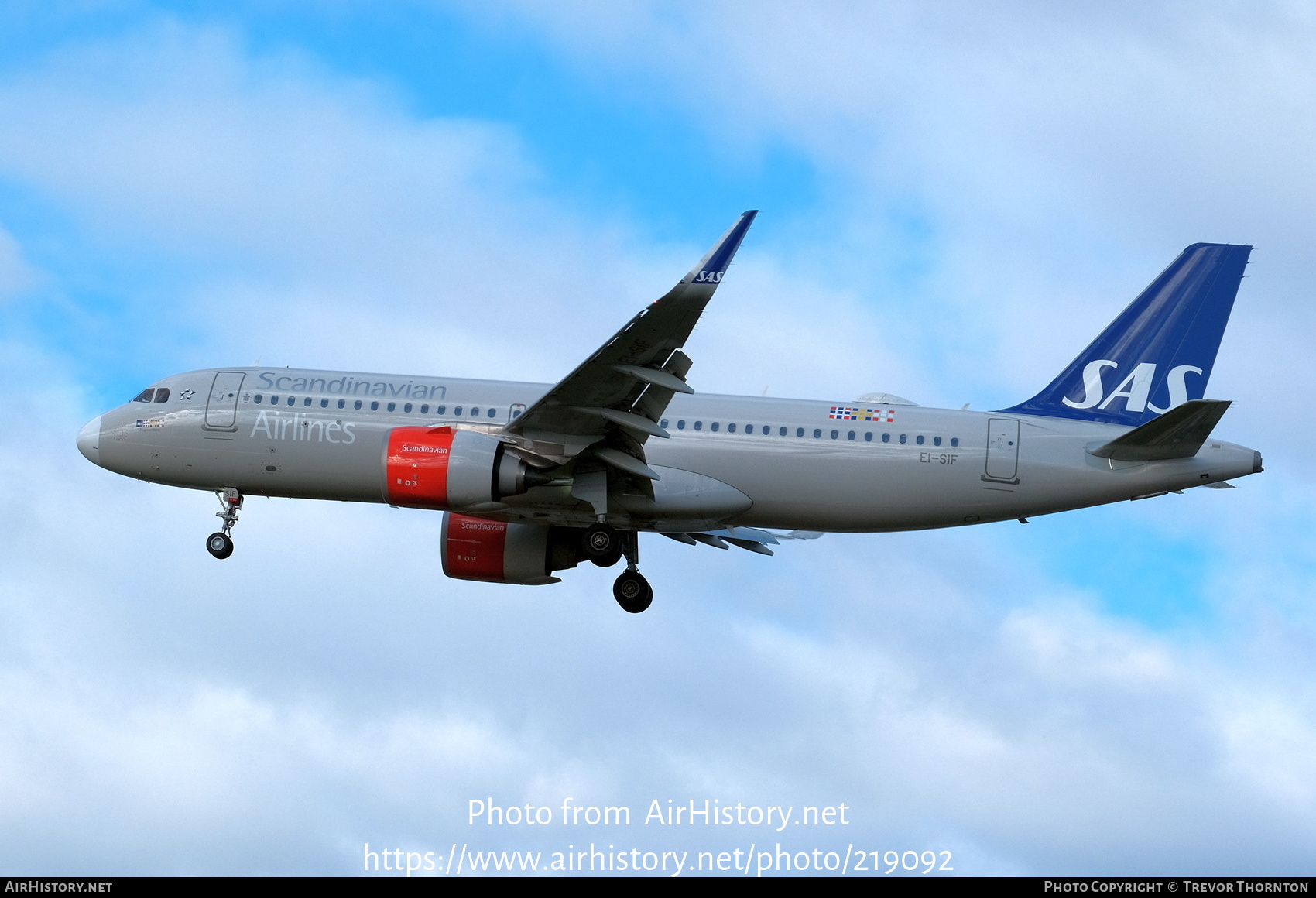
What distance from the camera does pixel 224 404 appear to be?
113 feet

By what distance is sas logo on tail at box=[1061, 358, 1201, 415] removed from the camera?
3391 cm

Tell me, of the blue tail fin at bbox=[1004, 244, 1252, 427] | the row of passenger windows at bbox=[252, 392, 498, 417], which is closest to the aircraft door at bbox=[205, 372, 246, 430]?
the row of passenger windows at bbox=[252, 392, 498, 417]

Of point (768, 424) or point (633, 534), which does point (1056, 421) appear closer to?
point (768, 424)

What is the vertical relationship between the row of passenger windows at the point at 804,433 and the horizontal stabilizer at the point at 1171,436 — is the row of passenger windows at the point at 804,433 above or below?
above

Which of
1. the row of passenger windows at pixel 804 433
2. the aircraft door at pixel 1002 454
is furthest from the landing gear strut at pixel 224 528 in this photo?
the aircraft door at pixel 1002 454

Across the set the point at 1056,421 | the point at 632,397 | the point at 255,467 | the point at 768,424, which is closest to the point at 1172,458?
the point at 1056,421

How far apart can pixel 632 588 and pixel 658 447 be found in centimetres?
356

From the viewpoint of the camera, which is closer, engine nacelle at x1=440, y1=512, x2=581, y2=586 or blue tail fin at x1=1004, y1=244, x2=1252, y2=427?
blue tail fin at x1=1004, y1=244, x2=1252, y2=427

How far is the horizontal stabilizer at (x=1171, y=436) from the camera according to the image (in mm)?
29125

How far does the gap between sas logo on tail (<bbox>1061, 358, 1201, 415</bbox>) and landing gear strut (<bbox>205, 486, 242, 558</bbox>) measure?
19.4 meters

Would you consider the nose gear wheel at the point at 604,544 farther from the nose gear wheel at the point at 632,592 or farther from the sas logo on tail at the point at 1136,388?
the sas logo on tail at the point at 1136,388

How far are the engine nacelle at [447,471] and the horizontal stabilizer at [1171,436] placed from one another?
41.3 ft

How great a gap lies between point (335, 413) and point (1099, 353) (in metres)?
17.6

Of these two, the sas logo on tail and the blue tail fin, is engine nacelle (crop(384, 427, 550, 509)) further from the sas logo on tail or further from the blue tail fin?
the sas logo on tail
